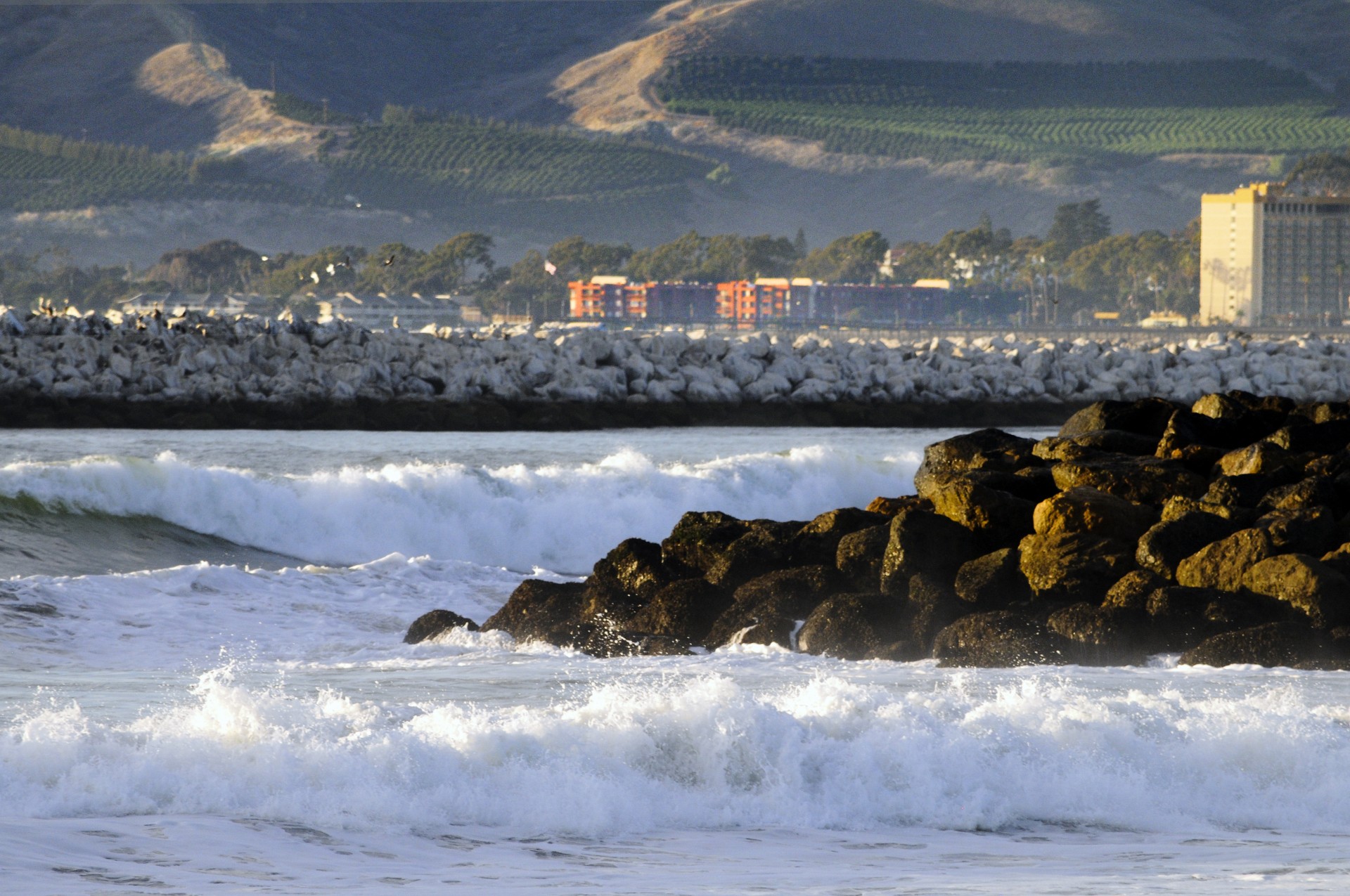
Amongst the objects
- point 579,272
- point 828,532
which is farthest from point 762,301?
point 828,532

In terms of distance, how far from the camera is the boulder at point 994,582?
13195mm

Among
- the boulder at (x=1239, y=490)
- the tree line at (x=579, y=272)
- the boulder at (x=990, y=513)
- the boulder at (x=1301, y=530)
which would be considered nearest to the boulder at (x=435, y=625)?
the boulder at (x=990, y=513)

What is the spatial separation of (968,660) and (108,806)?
6.43 m

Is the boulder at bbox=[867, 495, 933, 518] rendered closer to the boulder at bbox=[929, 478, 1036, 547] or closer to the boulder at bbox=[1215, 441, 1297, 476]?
the boulder at bbox=[929, 478, 1036, 547]

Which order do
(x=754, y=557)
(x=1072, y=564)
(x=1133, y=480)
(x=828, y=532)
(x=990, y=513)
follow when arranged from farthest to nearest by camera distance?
(x=1133, y=480), (x=828, y=532), (x=754, y=557), (x=990, y=513), (x=1072, y=564)

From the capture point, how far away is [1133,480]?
15.6 m

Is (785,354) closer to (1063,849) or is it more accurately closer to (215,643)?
(215,643)

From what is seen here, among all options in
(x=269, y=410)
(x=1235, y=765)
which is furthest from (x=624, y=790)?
(x=269, y=410)

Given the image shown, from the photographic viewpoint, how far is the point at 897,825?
319 inches

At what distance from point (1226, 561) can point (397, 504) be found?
1271 centimetres

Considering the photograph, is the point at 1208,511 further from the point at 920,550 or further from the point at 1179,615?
the point at 920,550

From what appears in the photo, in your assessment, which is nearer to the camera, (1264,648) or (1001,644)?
(1264,648)

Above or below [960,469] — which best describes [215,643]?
below

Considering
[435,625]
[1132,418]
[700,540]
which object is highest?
[1132,418]
